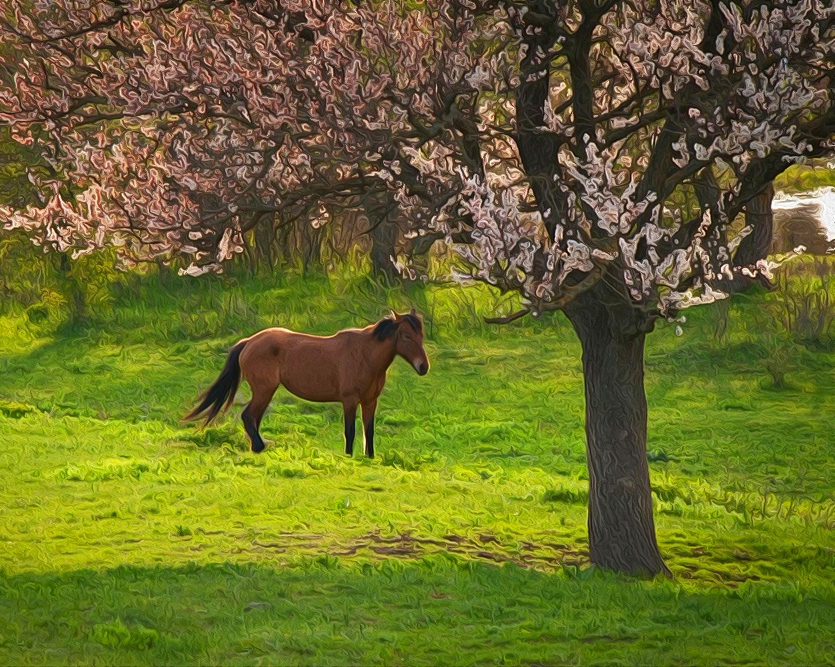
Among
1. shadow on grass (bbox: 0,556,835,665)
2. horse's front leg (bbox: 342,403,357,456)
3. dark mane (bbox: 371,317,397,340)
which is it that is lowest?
shadow on grass (bbox: 0,556,835,665)

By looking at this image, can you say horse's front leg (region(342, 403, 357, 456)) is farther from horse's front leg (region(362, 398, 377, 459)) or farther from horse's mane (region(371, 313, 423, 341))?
horse's mane (region(371, 313, 423, 341))

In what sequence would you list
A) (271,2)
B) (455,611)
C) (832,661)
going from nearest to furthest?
(832,661) → (455,611) → (271,2)

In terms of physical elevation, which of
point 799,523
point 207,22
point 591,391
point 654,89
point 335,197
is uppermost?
point 207,22

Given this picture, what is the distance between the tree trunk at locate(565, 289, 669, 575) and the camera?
1220cm

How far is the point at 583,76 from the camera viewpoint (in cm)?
1188

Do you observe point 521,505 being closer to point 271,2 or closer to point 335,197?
point 335,197

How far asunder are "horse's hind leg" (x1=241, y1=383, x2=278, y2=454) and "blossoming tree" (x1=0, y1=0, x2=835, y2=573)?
16.4 feet

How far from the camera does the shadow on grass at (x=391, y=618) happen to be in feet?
31.7

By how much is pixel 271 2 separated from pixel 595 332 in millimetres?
4362

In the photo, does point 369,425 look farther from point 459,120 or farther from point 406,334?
point 459,120

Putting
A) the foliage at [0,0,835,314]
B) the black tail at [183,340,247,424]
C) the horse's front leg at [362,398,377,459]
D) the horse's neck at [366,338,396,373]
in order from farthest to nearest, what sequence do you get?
the black tail at [183,340,247,424]
the horse's front leg at [362,398,377,459]
the horse's neck at [366,338,396,373]
the foliage at [0,0,835,314]

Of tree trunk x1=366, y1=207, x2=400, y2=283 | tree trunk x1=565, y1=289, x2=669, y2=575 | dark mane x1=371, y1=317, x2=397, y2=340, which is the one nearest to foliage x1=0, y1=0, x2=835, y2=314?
tree trunk x1=565, y1=289, x2=669, y2=575

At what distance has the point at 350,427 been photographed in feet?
58.0

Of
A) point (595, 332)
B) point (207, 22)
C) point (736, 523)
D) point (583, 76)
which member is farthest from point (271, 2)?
point (736, 523)
